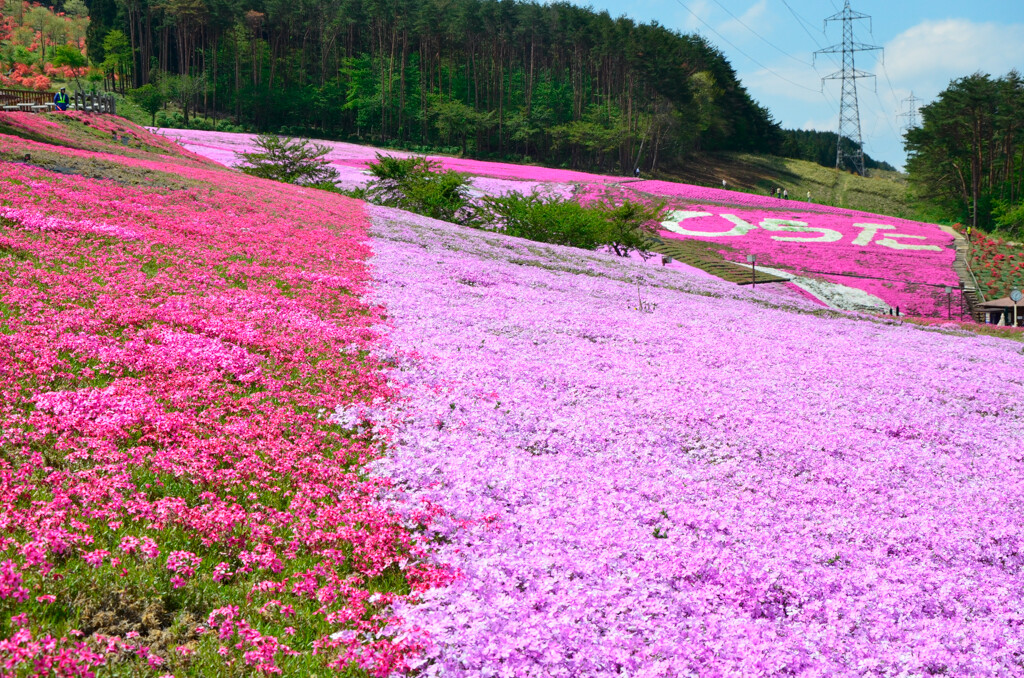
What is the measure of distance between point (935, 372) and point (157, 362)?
15.3m

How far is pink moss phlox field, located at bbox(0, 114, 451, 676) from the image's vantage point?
5.38 m

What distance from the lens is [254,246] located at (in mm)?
18031

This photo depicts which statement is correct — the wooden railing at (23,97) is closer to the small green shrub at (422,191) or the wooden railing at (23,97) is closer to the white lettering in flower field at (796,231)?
the small green shrub at (422,191)

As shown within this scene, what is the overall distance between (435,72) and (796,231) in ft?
241

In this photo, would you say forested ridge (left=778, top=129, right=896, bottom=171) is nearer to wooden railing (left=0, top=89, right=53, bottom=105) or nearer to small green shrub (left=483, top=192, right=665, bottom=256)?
small green shrub (left=483, top=192, right=665, bottom=256)

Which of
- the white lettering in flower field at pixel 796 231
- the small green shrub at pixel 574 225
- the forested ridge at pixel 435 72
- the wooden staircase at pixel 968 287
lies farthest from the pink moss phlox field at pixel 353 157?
the wooden staircase at pixel 968 287

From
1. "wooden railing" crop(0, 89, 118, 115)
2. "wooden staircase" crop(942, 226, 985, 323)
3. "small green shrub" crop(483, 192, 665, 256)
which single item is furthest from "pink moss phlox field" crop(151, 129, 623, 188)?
"wooden staircase" crop(942, 226, 985, 323)

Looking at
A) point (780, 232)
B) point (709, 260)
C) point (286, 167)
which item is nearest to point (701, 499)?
point (709, 260)

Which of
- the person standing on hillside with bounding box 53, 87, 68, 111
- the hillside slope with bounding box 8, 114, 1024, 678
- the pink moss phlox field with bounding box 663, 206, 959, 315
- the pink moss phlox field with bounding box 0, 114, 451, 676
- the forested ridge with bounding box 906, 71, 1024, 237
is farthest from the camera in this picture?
the forested ridge with bounding box 906, 71, 1024, 237

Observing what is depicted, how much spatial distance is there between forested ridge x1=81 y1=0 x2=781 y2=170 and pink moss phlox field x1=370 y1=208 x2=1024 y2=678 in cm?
8377

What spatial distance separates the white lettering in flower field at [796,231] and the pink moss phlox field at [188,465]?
Result: 42.3 m

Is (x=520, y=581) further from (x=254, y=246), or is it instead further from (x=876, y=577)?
→ (x=254, y=246)

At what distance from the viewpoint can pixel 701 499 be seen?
8.52m

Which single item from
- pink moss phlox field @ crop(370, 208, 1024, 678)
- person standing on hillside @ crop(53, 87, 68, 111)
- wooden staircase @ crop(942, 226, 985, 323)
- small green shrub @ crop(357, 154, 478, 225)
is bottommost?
pink moss phlox field @ crop(370, 208, 1024, 678)
